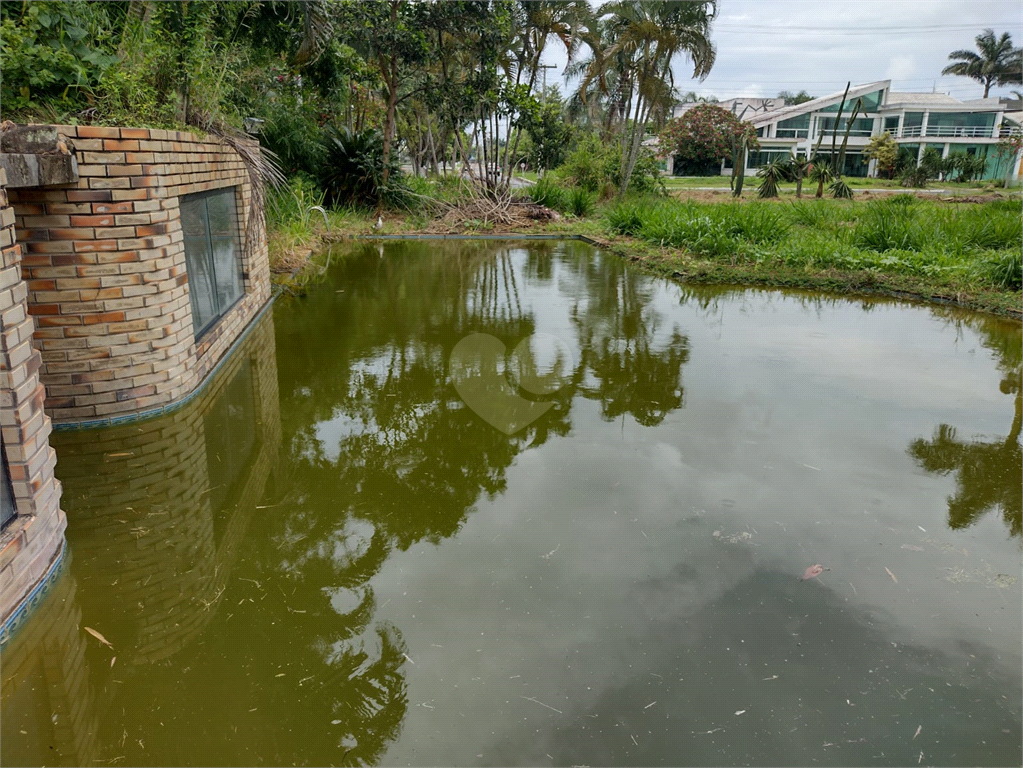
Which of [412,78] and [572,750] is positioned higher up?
[412,78]

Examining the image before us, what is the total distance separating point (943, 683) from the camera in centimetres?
251

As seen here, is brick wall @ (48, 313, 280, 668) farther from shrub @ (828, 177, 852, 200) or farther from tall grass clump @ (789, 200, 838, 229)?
shrub @ (828, 177, 852, 200)

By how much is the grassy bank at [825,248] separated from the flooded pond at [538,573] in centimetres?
389

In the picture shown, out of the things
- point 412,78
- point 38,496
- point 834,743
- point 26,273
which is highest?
point 412,78

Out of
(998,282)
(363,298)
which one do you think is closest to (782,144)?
(998,282)

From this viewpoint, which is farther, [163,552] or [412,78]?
[412,78]

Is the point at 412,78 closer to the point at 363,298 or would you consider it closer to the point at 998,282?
the point at 363,298

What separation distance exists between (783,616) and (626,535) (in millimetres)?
796

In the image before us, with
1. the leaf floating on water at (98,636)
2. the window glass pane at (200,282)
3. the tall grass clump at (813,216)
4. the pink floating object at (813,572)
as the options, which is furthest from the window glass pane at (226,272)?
the tall grass clump at (813,216)

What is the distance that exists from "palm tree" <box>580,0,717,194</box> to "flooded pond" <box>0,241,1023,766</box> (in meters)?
12.8

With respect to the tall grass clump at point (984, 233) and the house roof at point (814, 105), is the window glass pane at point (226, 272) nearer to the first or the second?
the tall grass clump at point (984, 233)

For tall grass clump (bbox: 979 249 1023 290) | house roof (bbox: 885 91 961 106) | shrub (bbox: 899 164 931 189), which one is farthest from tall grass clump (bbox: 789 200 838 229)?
house roof (bbox: 885 91 961 106)

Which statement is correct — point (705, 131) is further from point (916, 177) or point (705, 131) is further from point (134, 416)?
point (134, 416)

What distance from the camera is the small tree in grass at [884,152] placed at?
34906mm
